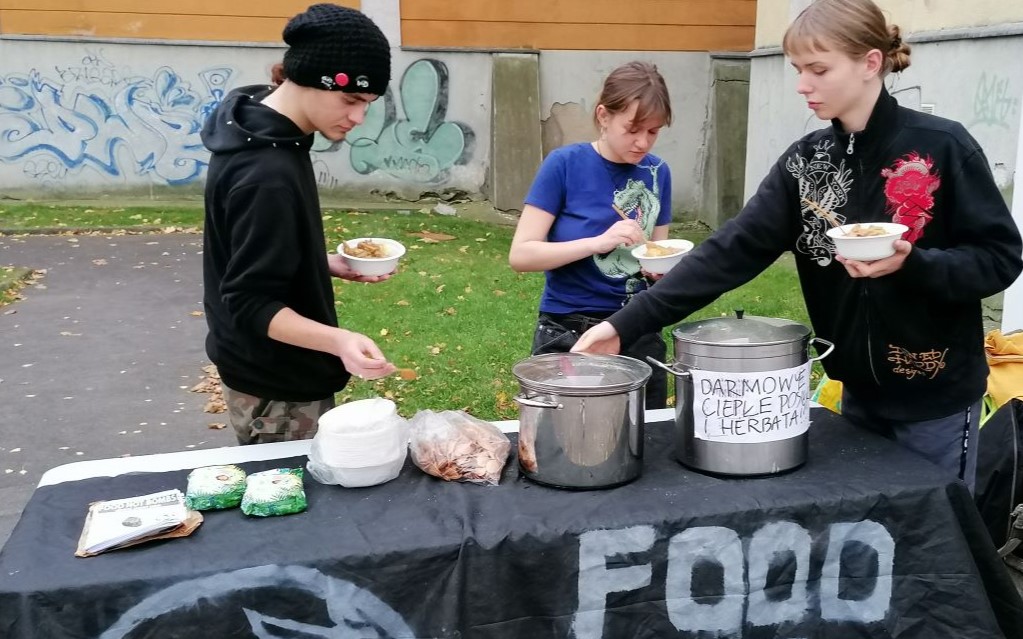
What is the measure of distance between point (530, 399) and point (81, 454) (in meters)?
3.45

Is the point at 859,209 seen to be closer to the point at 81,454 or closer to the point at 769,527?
the point at 769,527

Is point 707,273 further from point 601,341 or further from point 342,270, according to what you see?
point 342,270

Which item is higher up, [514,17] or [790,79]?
[514,17]

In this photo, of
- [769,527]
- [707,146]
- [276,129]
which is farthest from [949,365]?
[707,146]

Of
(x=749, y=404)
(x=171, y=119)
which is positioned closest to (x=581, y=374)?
(x=749, y=404)

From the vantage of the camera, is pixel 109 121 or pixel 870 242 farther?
pixel 109 121

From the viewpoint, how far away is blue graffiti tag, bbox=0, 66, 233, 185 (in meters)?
11.4

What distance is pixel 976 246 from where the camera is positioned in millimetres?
2029

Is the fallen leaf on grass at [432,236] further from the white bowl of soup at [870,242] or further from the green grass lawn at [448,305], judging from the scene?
the white bowl of soup at [870,242]

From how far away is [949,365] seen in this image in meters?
2.15

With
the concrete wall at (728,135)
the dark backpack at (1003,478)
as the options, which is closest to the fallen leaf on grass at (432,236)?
the concrete wall at (728,135)

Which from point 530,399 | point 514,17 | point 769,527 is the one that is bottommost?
point 769,527

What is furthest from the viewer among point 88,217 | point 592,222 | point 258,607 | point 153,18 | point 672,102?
point 672,102

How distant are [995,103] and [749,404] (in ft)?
16.4
